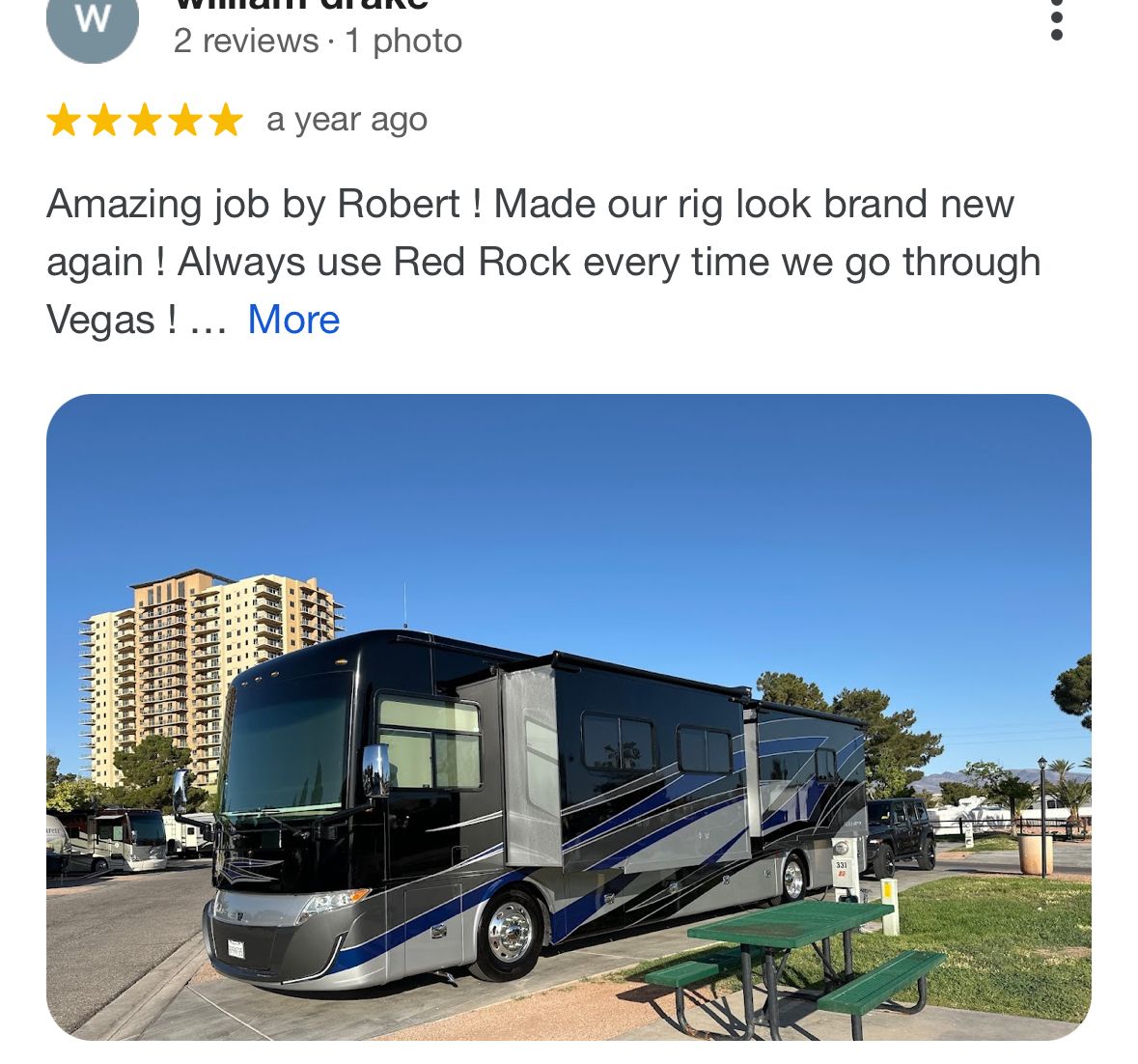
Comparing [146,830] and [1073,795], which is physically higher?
[1073,795]

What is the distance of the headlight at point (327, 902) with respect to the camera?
7.73m

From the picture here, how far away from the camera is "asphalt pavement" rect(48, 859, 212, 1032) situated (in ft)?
31.2

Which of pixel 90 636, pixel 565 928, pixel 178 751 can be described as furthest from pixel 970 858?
pixel 90 636

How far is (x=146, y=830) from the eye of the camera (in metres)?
32.4

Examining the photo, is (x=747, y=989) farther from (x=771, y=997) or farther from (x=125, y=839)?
(x=125, y=839)

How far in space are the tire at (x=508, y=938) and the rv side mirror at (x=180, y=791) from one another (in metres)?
3.07

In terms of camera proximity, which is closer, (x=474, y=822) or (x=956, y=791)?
(x=474, y=822)

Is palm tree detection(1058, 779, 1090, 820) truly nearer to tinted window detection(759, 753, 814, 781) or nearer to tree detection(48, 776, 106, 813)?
tinted window detection(759, 753, 814, 781)

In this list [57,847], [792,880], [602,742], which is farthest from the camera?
[57,847]

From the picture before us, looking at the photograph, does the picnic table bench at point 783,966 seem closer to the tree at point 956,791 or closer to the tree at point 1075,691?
the tree at point 1075,691

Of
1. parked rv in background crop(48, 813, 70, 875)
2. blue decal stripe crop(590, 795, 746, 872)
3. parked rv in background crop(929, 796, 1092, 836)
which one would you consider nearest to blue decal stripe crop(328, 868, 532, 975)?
blue decal stripe crop(590, 795, 746, 872)

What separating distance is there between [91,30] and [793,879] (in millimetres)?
13086

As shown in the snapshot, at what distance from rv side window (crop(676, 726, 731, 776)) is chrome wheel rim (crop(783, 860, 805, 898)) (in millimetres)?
2506

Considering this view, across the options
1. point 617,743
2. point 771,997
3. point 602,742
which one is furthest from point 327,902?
point 617,743
